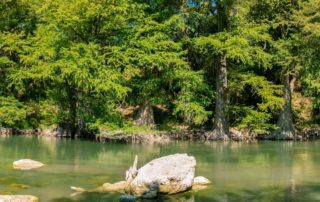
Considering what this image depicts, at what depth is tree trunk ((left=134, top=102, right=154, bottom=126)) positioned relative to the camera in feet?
130

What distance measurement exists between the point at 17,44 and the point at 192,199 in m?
31.5

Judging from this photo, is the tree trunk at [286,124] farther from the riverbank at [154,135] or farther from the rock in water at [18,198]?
the rock in water at [18,198]

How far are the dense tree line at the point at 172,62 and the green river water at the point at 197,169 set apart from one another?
15.2 ft

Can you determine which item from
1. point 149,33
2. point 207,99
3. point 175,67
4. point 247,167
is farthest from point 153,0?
point 247,167

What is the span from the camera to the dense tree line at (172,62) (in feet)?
118

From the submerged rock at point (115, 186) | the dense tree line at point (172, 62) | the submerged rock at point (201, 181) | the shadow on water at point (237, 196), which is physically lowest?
the shadow on water at point (237, 196)

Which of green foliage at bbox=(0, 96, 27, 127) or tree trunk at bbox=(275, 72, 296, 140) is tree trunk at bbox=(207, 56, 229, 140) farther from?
green foliage at bbox=(0, 96, 27, 127)

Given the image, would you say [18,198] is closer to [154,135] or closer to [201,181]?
[201,181]

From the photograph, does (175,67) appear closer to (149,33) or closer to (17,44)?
(149,33)

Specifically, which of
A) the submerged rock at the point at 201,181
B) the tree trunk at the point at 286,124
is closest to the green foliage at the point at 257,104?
the tree trunk at the point at 286,124

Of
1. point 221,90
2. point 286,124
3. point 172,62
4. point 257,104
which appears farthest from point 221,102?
point 286,124

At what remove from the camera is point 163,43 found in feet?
124

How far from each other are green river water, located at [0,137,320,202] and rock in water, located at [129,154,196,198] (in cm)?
45

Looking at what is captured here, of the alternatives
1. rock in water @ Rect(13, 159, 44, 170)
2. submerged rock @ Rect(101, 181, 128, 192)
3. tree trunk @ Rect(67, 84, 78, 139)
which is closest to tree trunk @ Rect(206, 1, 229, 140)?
tree trunk @ Rect(67, 84, 78, 139)
